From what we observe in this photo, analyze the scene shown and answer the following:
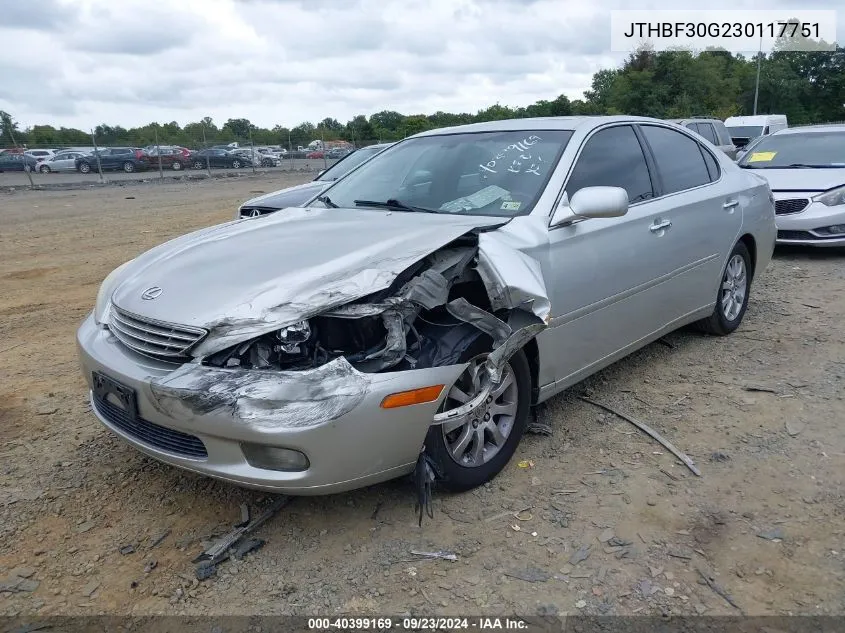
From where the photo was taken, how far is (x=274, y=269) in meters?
3.03

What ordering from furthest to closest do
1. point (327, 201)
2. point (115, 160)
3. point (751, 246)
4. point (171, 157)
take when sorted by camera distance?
point (171, 157) < point (115, 160) < point (751, 246) < point (327, 201)

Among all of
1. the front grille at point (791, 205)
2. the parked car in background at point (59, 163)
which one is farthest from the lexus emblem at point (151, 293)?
the parked car in background at point (59, 163)

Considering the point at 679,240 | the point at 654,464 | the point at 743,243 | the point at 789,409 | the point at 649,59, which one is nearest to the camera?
the point at 654,464

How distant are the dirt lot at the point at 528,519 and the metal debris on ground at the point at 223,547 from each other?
43mm

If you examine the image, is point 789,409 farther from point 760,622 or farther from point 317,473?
point 317,473

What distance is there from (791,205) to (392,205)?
20.5 ft

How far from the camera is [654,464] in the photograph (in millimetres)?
3465

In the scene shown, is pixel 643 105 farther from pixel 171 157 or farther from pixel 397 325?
pixel 397 325

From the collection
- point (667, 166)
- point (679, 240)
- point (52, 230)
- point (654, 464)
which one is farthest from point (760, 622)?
point (52, 230)

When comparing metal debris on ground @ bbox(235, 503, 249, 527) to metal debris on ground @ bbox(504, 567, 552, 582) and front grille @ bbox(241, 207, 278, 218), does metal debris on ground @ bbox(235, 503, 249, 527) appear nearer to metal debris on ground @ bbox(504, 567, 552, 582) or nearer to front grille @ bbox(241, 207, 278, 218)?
metal debris on ground @ bbox(504, 567, 552, 582)

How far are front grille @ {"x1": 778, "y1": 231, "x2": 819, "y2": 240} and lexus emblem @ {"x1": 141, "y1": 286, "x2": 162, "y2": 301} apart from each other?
298 inches

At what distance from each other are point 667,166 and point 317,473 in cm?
318

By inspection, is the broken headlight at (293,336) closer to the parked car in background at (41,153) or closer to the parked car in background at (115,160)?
the parked car in background at (115,160)

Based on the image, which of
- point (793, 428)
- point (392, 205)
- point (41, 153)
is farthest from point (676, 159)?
point (41, 153)
